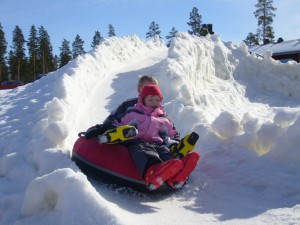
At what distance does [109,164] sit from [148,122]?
73 centimetres

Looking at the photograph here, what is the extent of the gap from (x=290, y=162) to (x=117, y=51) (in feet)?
28.7

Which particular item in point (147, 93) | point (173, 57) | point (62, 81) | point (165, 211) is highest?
point (173, 57)

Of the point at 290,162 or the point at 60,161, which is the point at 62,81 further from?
the point at 290,162

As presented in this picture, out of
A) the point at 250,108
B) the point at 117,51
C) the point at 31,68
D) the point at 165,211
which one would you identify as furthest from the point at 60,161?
the point at 31,68

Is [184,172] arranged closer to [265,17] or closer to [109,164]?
[109,164]

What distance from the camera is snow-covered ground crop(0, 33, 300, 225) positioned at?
2.80 meters

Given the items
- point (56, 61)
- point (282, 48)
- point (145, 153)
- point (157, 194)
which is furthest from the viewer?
point (56, 61)

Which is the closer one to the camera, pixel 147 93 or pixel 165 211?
pixel 165 211

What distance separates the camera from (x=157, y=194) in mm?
3715

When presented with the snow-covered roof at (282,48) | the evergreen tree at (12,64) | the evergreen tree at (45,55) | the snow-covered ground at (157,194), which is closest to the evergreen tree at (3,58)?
the evergreen tree at (12,64)

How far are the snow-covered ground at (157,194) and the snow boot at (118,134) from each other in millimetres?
408

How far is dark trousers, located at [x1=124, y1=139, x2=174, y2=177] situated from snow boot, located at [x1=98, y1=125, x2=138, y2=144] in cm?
15

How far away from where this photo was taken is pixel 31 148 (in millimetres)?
4082

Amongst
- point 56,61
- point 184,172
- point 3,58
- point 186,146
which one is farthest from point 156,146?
point 56,61
